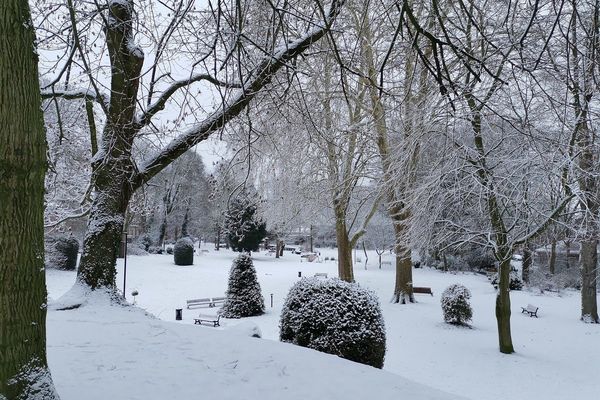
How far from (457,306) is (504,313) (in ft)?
8.35

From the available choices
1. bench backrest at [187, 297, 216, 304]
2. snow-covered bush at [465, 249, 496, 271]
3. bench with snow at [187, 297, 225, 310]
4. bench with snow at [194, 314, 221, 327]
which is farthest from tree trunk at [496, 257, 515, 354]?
snow-covered bush at [465, 249, 496, 271]

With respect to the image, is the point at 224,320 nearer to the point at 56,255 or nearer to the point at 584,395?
the point at 584,395

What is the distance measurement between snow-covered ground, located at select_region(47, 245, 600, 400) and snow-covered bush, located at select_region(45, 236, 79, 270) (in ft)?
6.38

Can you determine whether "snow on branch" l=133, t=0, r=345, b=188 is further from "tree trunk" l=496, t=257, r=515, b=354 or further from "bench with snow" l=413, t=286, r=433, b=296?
"bench with snow" l=413, t=286, r=433, b=296

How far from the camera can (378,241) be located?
119 feet

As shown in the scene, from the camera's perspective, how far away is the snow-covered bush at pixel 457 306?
13.3 metres

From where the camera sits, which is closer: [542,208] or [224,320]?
[542,208]

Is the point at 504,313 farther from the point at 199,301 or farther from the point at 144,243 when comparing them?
the point at 144,243

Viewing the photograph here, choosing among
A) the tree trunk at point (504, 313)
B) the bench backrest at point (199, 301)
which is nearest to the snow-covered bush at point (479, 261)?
the bench backrest at point (199, 301)

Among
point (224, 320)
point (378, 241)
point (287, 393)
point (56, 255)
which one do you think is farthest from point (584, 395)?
point (378, 241)

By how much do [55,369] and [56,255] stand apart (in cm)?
1953

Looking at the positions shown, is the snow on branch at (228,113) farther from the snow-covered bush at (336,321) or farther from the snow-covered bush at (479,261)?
the snow-covered bush at (479,261)

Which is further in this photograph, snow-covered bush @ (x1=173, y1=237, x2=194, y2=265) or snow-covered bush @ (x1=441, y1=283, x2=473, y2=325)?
snow-covered bush @ (x1=173, y1=237, x2=194, y2=265)

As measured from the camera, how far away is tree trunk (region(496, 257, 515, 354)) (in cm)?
1066
